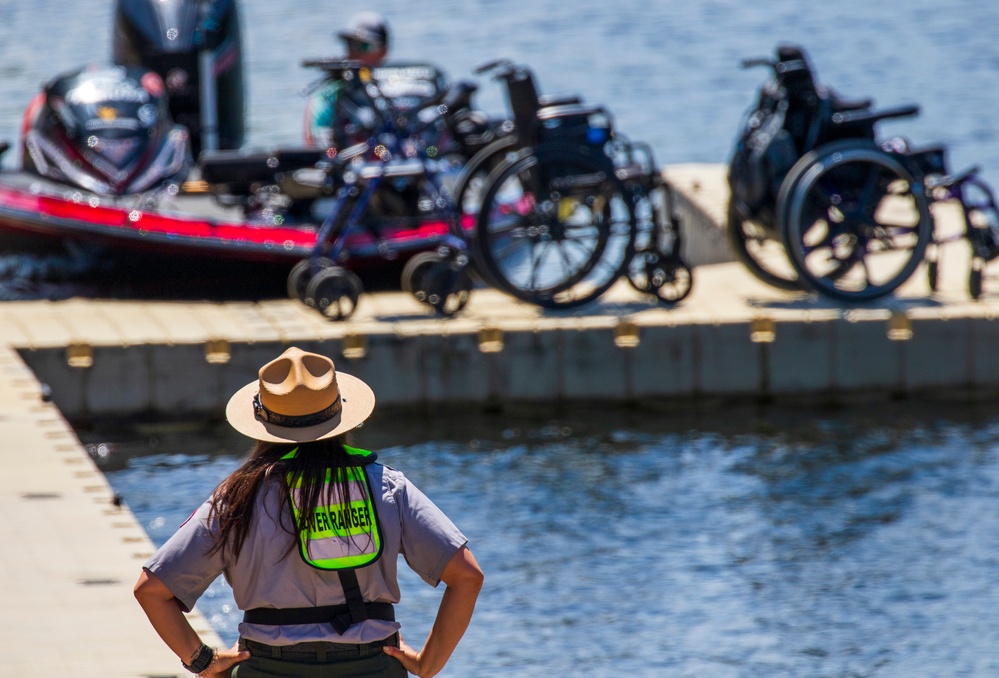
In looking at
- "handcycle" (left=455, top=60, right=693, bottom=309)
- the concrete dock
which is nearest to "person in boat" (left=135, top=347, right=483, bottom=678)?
the concrete dock

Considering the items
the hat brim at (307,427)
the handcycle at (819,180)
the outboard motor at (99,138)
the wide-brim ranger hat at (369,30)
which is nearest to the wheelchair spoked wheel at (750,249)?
the handcycle at (819,180)

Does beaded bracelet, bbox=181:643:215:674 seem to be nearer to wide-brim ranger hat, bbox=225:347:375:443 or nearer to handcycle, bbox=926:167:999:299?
wide-brim ranger hat, bbox=225:347:375:443

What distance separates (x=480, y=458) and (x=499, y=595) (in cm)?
204

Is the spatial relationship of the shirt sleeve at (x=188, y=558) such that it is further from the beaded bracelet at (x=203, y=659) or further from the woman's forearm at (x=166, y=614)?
the beaded bracelet at (x=203, y=659)

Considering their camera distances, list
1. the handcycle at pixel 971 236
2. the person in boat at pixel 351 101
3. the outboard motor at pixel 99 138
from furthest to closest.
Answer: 1. the outboard motor at pixel 99 138
2. the person in boat at pixel 351 101
3. the handcycle at pixel 971 236

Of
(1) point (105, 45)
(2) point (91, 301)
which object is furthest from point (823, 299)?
(1) point (105, 45)

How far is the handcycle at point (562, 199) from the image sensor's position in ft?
30.8

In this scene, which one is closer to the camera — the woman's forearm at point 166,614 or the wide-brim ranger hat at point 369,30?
the woman's forearm at point 166,614

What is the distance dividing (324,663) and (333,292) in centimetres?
627

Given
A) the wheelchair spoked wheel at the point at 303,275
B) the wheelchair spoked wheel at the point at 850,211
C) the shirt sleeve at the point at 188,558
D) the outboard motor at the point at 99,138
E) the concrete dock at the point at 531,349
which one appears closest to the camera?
the shirt sleeve at the point at 188,558

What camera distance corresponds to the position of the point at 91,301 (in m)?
10.3

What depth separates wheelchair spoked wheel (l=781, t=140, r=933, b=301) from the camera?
933 cm

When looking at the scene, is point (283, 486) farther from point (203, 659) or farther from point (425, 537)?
point (203, 659)

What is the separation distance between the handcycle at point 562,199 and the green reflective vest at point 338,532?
6060mm
